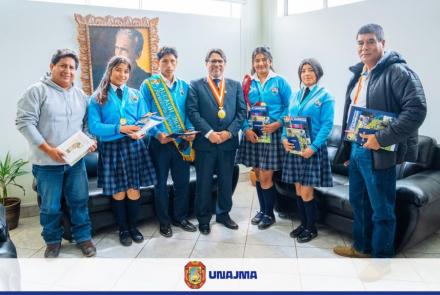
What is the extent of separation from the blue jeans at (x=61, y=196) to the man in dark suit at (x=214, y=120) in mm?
895

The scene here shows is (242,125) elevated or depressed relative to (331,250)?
elevated

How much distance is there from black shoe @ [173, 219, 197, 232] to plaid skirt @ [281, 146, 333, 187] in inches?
35.9

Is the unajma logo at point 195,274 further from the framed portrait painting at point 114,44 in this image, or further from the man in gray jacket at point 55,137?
the framed portrait painting at point 114,44

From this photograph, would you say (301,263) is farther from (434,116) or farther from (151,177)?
(434,116)

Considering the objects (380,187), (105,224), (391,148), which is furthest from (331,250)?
(105,224)

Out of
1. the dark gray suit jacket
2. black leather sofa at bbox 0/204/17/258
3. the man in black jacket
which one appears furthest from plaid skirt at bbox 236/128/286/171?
black leather sofa at bbox 0/204/17/258

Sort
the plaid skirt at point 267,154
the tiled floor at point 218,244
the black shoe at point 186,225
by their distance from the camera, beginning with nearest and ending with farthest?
the tiled floor at point 218,244, the plaid skirt at point 267,154, the black shoe at point 186,225

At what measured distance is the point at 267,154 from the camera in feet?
9.46

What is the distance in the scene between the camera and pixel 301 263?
247 centimetres

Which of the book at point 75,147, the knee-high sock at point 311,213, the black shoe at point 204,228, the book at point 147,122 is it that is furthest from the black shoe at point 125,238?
the knee-high sock at point 311,213

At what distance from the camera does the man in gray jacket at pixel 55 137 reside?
2.30 metres

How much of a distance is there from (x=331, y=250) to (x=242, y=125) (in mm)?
1190

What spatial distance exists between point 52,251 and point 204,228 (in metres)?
1.17

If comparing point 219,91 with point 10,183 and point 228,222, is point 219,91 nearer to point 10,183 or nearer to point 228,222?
point 228,222
